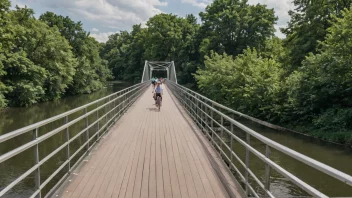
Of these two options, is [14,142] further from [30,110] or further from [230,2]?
[230,2]

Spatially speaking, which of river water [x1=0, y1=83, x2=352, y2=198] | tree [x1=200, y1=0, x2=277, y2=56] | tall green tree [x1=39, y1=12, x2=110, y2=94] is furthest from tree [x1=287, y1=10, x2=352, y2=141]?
tall green tree [x1=39, y1=12, x2=110, y2=94]

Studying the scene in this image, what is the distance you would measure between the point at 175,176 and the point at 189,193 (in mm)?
678

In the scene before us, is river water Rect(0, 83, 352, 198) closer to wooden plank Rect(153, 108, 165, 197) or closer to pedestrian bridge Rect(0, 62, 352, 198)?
pedestrian bridge Rect(0, 62, 352, 198)

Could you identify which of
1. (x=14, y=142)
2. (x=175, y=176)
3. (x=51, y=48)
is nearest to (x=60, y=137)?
(x=14, y=142)

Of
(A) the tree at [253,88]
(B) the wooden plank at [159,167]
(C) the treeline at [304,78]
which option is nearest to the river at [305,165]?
(C) the treeline at [304,78]

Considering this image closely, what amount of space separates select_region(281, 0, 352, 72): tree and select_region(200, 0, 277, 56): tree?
22889mm

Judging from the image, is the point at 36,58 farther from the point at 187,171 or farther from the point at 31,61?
the point at 187,171

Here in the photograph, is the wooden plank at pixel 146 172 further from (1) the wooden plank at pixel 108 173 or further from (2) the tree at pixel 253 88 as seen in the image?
(2) the tree at pixel 253 88

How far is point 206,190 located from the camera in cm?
407

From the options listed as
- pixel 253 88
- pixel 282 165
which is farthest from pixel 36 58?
pixel 282 165

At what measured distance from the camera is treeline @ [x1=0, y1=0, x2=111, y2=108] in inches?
979

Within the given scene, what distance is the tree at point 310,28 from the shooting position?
21.1 m

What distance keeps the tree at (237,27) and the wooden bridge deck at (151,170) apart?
40.0m

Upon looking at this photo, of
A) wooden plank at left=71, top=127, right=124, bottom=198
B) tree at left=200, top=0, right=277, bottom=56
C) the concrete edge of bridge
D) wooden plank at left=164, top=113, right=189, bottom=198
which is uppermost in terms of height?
tree at left=200, top=0, right=277, bottom=56
